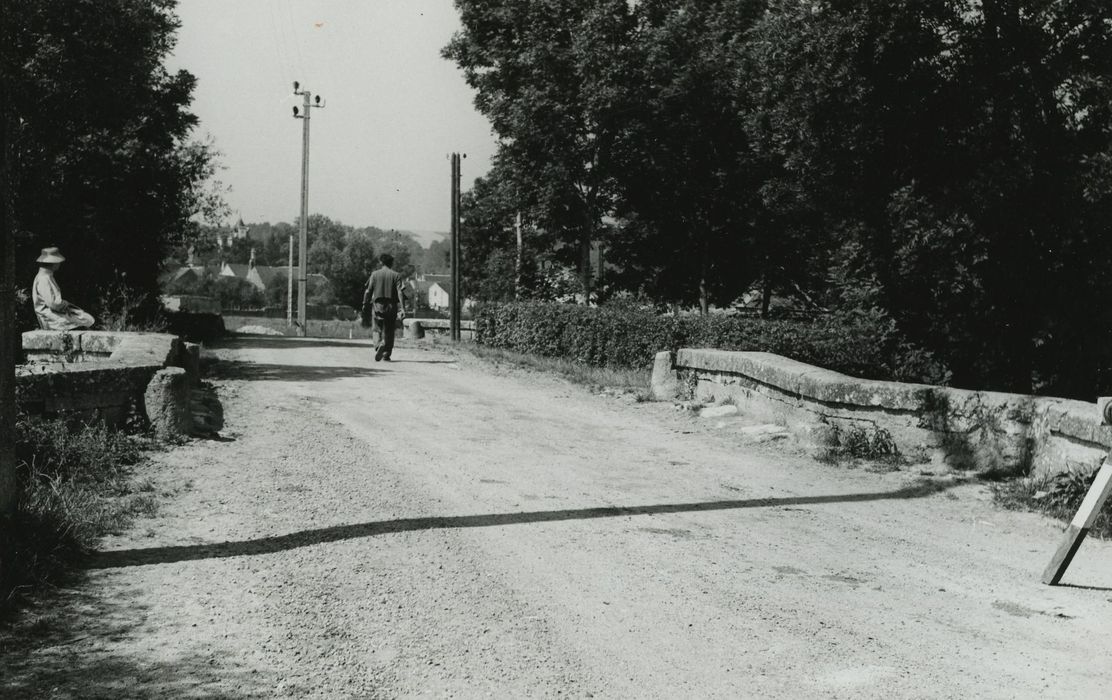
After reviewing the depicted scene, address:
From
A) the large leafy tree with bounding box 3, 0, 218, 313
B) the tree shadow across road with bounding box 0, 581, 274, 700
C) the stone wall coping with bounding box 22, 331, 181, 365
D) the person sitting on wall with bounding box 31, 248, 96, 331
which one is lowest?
the tree shadow across road with bounding box 0, 581, 274, 700

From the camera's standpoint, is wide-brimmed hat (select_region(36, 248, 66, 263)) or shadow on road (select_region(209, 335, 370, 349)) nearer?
wide-brimmed hat (select_region(36, 248, 66, 263))

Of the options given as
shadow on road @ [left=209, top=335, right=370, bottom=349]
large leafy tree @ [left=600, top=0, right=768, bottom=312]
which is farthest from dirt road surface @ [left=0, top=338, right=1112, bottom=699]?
large leafy tree @ [left=600, top=0, right=768, bottom=312]

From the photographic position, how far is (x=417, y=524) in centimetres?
557

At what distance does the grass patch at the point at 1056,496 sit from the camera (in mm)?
5773

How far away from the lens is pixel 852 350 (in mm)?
12539

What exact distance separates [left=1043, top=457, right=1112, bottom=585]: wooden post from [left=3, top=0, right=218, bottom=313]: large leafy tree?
5739 mm

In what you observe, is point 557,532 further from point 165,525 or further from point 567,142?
point 567,142

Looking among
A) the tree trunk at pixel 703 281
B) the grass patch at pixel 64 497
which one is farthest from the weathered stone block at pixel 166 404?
the tree trunk at pixel 703 281

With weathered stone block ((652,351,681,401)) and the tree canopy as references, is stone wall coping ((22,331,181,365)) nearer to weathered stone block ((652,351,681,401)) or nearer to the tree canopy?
weathered stone block ((652,351,681,401))

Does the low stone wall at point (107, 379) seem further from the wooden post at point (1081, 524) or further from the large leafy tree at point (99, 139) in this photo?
the wooden post at point (1081, 524)

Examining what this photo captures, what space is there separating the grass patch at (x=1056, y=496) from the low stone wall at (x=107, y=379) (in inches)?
253

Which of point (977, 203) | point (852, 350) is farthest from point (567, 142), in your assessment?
point (977, 203)

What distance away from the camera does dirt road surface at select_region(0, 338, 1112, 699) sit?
3506 millimetres

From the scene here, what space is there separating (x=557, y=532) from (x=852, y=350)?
814cm
